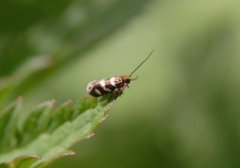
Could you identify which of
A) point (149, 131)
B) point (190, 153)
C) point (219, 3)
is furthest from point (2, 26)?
point (219, 3)

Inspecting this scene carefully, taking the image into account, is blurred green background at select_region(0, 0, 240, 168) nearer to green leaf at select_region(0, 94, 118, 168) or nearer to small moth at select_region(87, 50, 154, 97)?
small moth at select_region(87, 50, 154, 97)

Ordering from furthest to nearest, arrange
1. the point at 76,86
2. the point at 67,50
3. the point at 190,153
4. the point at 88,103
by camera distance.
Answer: the point at 76,86, the point at 190,153, the point at 67,50, the point at 88,103

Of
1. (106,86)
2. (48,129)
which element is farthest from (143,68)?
(48,129)

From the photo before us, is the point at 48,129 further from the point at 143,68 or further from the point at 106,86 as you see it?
the point at 143,68

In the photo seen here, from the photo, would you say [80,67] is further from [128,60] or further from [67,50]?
[67,50]

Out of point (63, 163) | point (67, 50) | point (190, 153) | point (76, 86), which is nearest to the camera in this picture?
point (67, 50)

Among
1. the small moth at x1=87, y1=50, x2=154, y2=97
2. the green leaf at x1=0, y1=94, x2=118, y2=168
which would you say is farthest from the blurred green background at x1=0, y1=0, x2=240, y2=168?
the green leaf at x1=0, y1=94, x2=118, y2=168

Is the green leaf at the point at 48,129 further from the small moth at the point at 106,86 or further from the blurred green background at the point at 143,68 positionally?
the blurred green background at the point at 143,68
